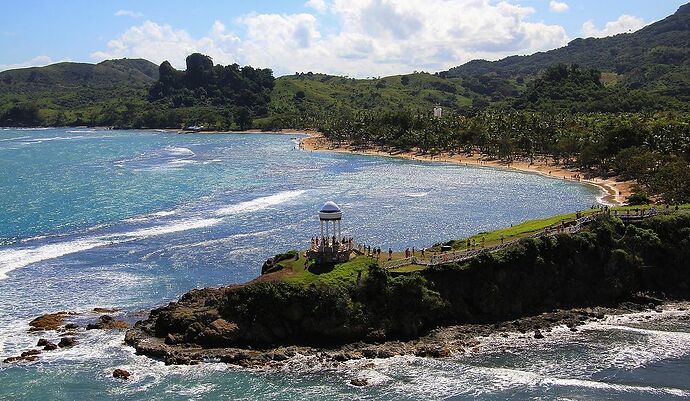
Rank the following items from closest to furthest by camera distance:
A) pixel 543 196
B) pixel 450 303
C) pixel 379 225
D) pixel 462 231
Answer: pixel 450 303
pixel 462 231
pixel 379 225
pixel 543 196

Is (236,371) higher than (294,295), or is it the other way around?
(294,295)

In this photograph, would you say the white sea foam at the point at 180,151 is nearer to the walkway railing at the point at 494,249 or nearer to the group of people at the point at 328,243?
the group of people at the point at 328,243

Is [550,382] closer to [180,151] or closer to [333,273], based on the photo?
[333,273]

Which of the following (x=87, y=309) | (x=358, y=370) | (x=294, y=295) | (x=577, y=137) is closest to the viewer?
(x=358, y=370)

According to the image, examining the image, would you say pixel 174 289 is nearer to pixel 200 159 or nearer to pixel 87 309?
pixel 87 309

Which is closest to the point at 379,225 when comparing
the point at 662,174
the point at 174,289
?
the point at 174,289

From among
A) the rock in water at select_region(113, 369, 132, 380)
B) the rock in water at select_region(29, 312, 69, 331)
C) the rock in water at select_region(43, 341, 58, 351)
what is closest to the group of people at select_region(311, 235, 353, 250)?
the rock in water at select_region(113, 369, 132, 380)
